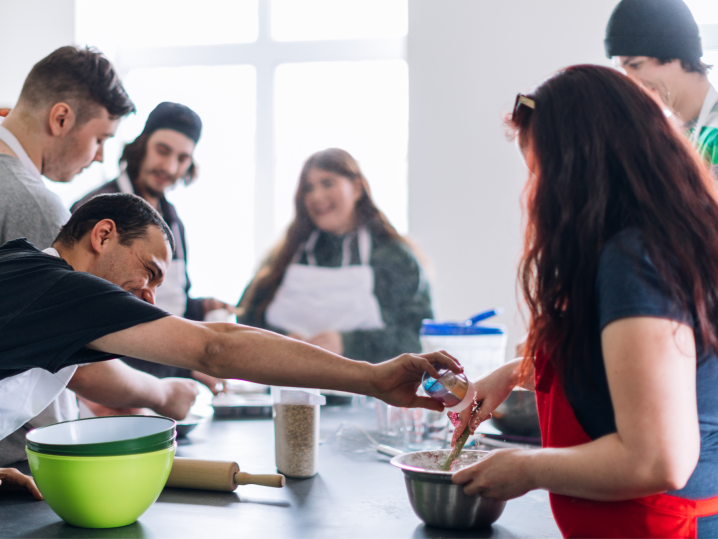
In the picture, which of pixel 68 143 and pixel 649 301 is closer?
pixel 649 301

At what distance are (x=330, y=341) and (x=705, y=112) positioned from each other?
1.51m

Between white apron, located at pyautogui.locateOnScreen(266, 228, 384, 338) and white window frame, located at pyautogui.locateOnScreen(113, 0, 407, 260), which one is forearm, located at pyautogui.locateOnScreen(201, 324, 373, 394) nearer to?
white apron, located at pyautogui.locateOnScreen(266, 228, 384, 338)

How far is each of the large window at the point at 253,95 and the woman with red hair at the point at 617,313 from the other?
8.02 ft

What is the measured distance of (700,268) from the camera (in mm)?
676

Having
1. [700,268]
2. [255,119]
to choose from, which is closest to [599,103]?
[700,268]

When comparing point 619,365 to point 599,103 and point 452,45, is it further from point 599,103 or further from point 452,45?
point 452,45

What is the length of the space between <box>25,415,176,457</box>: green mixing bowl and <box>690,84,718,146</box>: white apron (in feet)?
4.71

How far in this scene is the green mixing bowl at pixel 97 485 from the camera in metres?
0.76

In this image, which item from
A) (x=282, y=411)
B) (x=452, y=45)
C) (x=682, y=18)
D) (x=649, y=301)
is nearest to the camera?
(x=649, y=301)

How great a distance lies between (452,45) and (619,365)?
8.50 feet

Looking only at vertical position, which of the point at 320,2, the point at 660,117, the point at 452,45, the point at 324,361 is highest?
the point at 320,2

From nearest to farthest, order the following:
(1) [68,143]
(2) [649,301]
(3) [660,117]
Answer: (2) [649,301]
(3) [660,117]
(1) [68,143]

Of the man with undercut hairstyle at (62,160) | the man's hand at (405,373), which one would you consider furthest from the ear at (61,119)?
the man's hand at (405,373)

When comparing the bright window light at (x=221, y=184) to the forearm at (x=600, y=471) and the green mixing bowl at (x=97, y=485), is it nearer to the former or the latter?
the green mixing bowl at (x=97, y=485)
